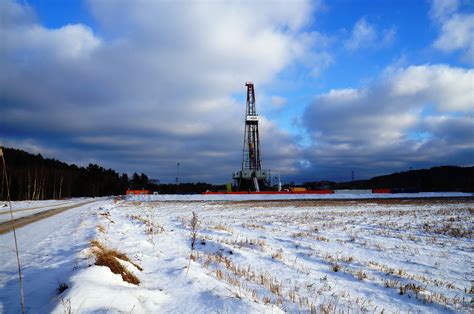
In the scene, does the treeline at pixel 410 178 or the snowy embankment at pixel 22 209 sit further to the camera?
the treeline at pixel 410 178

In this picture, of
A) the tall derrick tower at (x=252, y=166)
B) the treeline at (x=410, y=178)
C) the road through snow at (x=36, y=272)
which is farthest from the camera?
the treeline at (x=410, y=178)

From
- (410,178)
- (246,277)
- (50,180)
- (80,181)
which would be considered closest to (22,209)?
(246,277)

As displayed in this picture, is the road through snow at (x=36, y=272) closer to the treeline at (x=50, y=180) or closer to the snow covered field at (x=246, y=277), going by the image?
the snow covered field at (x=246, y=277)

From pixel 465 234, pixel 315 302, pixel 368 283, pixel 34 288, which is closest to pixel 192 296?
pixel 315 302

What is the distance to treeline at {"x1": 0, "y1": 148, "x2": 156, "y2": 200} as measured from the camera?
82188 millimetres

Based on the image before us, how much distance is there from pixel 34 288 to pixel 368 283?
244 inches

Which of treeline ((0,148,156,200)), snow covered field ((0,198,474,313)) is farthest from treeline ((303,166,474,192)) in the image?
snow covered field ((0,198,474,313))

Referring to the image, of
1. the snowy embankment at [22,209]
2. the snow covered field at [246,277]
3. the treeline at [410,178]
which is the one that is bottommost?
the snowy embankment at [22,209]

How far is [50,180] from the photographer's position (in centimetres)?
9288

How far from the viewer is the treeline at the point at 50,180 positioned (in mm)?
82188

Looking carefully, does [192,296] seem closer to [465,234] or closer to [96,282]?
[96,282]

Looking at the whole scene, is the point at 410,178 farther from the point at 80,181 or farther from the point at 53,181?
the point at 53,181

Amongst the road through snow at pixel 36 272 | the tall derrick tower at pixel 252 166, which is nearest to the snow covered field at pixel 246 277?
the road through snow at pixel 36 272

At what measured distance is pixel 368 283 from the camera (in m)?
6.27
